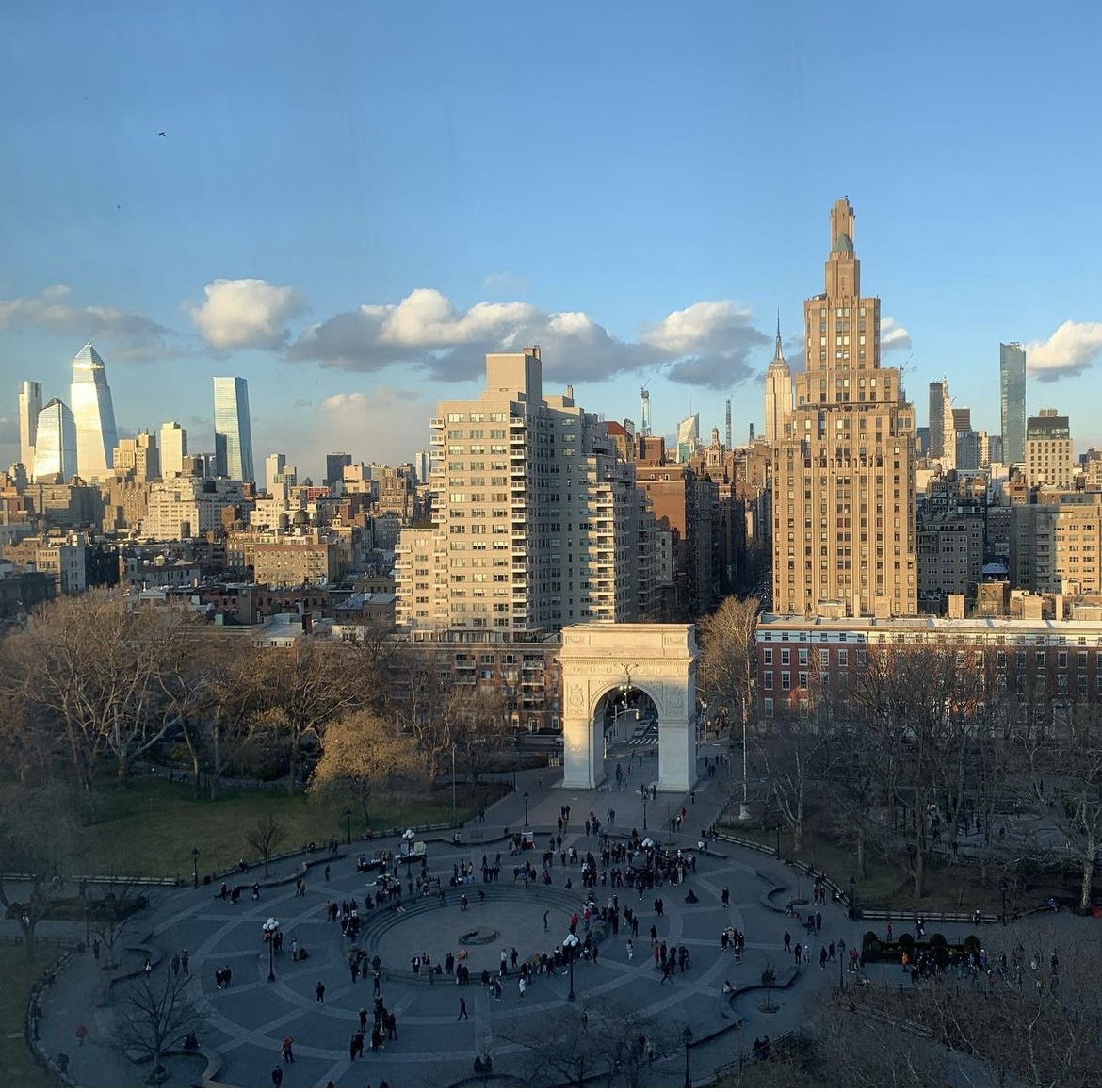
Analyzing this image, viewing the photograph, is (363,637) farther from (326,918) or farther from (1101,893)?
(1101,893)

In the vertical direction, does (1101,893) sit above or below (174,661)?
below

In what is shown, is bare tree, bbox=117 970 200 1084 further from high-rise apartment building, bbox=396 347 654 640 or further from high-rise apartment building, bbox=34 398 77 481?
high-rise apartment building, bbox=396 347 654 640

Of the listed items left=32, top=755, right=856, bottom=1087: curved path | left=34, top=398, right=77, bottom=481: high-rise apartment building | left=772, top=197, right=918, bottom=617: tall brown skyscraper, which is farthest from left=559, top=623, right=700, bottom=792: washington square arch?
left=772, top=197, right=918, bottom=617: tall brown skyscraper

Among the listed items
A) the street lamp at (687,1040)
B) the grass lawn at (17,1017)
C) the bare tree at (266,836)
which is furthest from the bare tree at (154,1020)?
the street lamp at (687,1040)

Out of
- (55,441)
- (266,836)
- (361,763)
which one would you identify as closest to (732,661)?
(361,763)

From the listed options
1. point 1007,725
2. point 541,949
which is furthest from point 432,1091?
point 1007,725

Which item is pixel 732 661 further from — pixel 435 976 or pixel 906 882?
pixel 435 976

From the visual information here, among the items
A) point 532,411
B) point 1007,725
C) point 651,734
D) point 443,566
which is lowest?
point 651,734
